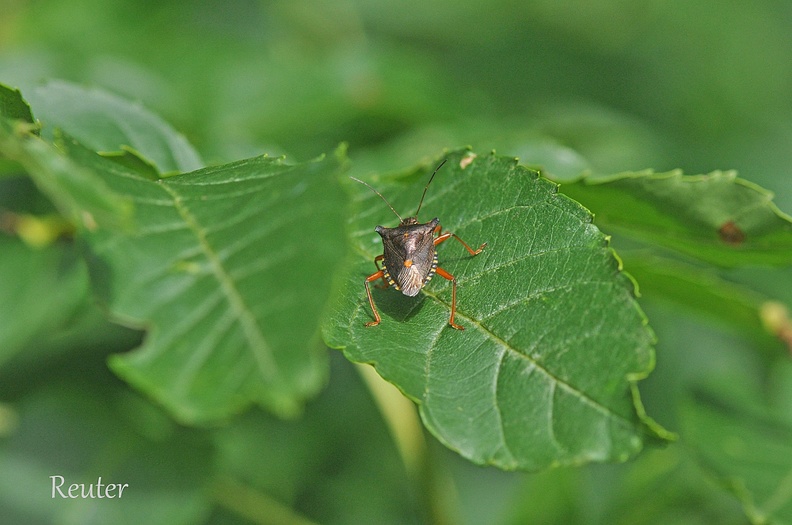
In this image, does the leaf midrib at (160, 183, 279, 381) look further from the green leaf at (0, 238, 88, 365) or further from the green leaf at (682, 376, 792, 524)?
the green leaf at (682, 376, 792, 524)

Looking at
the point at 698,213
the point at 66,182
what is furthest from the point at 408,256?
the point at 66,182

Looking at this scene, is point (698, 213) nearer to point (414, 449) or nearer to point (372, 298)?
point (372, 298)

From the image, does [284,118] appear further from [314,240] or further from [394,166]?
[314,240]

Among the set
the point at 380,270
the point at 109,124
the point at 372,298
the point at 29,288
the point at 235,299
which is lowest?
the point at 235,299

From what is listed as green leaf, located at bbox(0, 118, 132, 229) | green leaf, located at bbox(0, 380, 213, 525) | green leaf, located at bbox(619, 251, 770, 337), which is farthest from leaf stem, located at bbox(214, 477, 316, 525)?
green leaf, located at bbox(0, 118, 132, 229)

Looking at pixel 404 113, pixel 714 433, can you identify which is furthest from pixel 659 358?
pixel 404 113

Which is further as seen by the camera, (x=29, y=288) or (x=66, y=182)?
(x=29, y=288)
